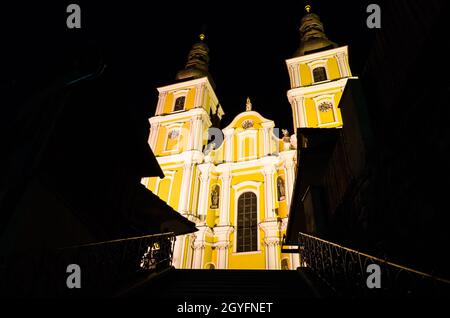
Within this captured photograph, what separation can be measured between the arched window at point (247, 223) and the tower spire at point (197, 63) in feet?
51.2

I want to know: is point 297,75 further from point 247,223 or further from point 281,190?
point 247,223

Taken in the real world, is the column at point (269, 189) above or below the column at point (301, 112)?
below

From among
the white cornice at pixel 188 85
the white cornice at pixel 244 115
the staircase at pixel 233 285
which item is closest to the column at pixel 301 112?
the white cornice at pixel 244 115

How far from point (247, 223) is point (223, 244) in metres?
2.49

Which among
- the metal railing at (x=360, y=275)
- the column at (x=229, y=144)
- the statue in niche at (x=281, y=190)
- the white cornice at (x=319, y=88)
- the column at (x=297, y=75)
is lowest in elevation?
the metal railing at (x=360, y=275)

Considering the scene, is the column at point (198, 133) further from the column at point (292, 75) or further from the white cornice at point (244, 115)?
the column at point (292, 75)

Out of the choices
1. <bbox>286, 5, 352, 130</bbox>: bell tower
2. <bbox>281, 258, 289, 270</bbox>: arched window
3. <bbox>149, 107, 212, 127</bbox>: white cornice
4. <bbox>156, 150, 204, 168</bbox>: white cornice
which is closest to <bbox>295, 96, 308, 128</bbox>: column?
<bbox>286, 5, 352, 130</bbox>: bell tower

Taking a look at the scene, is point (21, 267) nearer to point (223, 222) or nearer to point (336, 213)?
point (336, 213)

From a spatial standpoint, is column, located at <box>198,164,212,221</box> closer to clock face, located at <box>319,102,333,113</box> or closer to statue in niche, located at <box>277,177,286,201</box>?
statue in niche, located at <box>277,177,286,201</box>

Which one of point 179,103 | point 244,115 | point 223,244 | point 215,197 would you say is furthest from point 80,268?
point 179,103

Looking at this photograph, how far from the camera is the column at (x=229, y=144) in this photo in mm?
26203

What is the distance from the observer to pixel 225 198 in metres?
23.7
